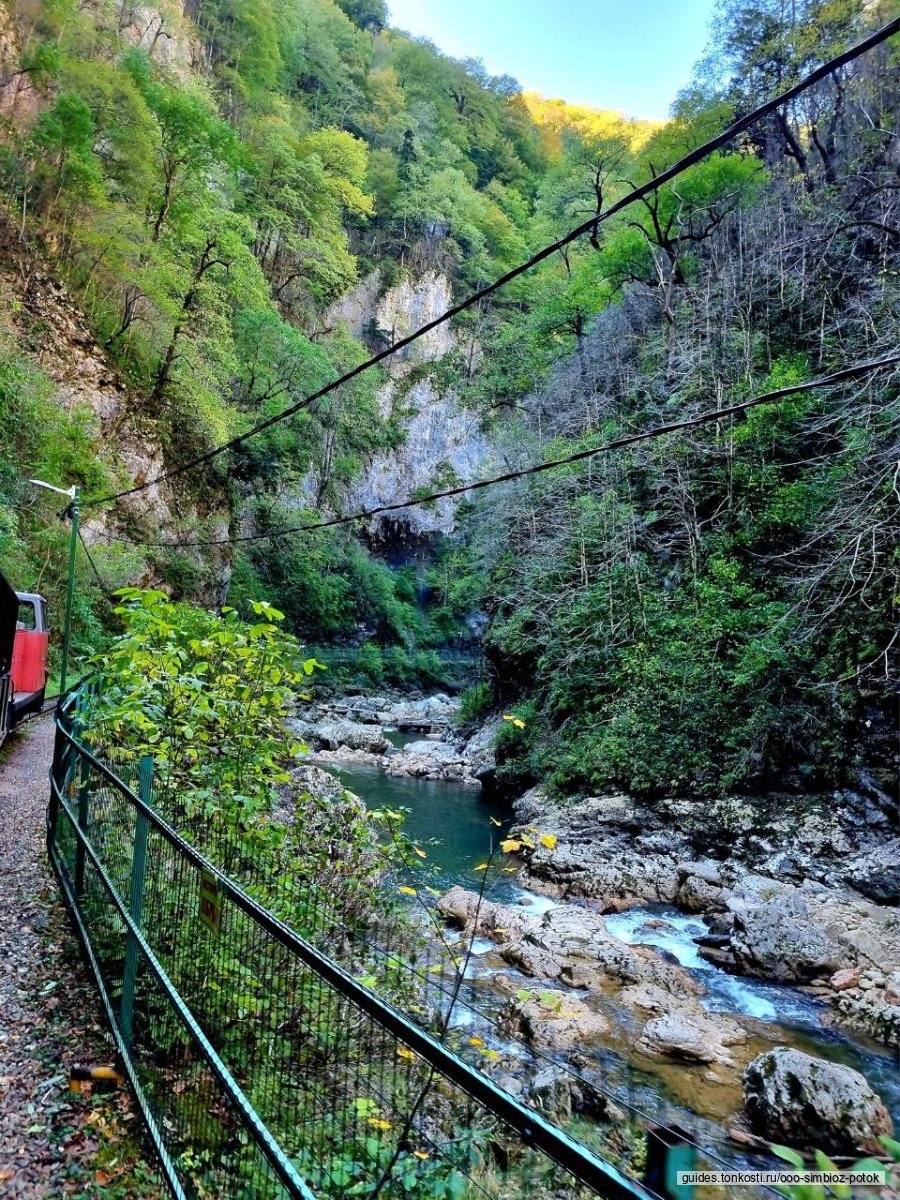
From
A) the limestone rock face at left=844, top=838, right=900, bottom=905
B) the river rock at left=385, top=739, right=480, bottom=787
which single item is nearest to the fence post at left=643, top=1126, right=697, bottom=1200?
the limestone rock face at left=844, top=838, right=900, bottom=905

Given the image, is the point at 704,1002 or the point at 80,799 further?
the point at 704,1002

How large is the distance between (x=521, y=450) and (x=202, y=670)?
20.6 m

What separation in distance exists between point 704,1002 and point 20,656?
12300 millimetres

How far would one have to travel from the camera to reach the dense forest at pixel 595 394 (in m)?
13.2

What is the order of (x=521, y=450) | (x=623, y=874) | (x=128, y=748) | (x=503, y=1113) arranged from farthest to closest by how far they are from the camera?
(x=521, y=450), (x=623, y=874), (x=128, y=748), (x=503, y=1113)

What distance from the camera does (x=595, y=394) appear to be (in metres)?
21.7

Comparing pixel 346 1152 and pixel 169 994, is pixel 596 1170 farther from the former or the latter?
pixel 169 994

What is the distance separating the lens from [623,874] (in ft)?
37.3

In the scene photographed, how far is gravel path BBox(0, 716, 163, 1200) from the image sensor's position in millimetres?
2537

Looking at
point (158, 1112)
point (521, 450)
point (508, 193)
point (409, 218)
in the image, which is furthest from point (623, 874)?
point (508, 193)

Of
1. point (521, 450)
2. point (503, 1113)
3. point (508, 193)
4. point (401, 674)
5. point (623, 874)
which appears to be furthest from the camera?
point (508, 193)

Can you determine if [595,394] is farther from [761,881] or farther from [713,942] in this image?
[713,942]

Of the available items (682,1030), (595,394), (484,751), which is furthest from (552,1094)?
(595,394)

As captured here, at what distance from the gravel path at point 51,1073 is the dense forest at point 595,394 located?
37.8 feet
